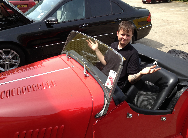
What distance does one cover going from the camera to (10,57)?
3.71 metres

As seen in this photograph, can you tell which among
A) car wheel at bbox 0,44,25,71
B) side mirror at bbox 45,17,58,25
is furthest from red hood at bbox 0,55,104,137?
side mirror at bbox 45,17,58,25

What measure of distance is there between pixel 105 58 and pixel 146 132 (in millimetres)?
824

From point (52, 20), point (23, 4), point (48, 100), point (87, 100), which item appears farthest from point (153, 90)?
point (23, 4)

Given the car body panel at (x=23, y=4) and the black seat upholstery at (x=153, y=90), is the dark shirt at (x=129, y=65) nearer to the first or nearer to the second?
the black seat upholstery at (x=153, y=90)

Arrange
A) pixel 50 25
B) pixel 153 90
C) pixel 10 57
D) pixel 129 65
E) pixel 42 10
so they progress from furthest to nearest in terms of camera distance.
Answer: pixel 42 10 < pixel 50 25 < pixel 10 57 < pixel 153 90 < pixel 129 65

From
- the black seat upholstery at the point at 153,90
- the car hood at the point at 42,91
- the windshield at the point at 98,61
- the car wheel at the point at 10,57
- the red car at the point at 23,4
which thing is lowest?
the car wheel at the point at 10,57

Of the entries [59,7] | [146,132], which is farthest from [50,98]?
[59,7]

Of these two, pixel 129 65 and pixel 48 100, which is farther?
pixel 129 65

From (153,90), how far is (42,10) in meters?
3.31

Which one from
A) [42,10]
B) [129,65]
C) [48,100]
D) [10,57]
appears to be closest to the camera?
[48,100]

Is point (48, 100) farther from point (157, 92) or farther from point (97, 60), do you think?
point (157, 92)

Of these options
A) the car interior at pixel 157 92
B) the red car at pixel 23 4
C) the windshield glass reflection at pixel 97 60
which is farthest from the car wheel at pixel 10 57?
the red car at pixel 23 4

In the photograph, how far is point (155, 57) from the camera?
2.34 meters

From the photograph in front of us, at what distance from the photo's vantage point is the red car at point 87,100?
134 cm
